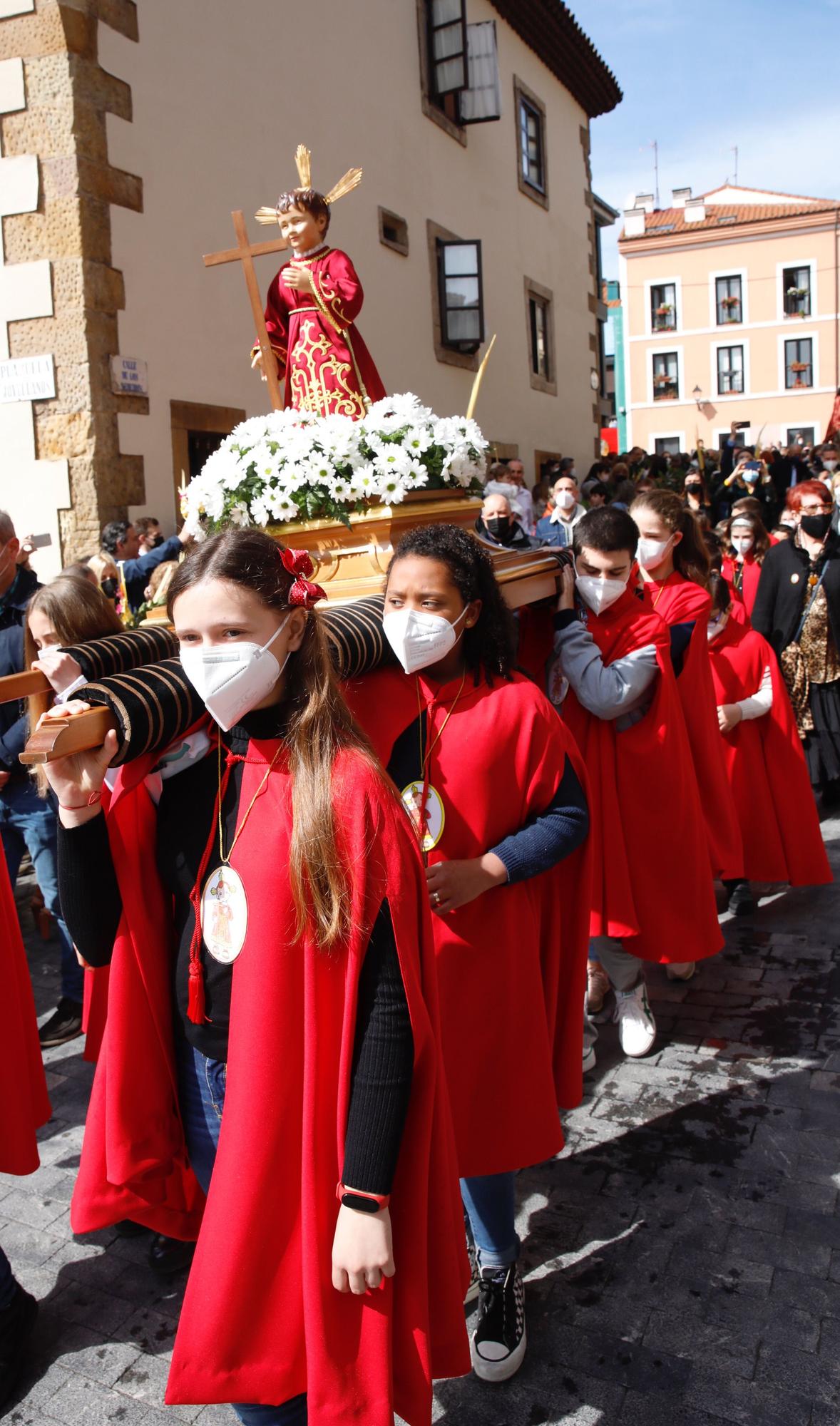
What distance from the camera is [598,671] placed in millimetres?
3354

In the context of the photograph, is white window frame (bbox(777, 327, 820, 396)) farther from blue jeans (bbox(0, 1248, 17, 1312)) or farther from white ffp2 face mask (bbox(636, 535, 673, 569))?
blue jeans (bbox(0, 1248, 17, 1312))

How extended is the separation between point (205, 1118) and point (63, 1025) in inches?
103

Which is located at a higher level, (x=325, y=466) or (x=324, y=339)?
(x=324, y=339)

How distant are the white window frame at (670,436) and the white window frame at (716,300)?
3.51m

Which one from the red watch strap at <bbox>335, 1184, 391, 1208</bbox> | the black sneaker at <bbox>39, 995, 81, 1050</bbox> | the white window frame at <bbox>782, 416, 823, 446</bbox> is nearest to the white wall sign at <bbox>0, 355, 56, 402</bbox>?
the black sneaker at <bbox>39, 995, 81, 1050</bbox>

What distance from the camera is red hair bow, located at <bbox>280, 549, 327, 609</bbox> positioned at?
1.74 metres

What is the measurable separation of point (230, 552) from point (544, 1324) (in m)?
1.93

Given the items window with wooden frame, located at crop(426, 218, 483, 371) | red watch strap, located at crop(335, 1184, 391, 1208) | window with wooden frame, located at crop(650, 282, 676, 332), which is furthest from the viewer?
window with wooden frame, located at crop(650, 282, 676, 332)

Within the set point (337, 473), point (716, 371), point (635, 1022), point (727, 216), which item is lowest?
point (635, 1022)

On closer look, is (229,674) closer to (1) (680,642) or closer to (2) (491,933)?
(2) (491,933)

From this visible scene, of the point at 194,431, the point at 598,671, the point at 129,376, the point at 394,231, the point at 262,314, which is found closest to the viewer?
the point at 598,671

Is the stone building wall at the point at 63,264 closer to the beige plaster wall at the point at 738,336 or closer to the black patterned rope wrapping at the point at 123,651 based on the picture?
the black patterned rope wrapping at the point at 123,651

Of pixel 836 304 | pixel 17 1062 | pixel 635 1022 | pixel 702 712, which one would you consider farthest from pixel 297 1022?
pixel 836 304

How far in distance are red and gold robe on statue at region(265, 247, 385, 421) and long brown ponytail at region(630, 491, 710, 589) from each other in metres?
1.09
